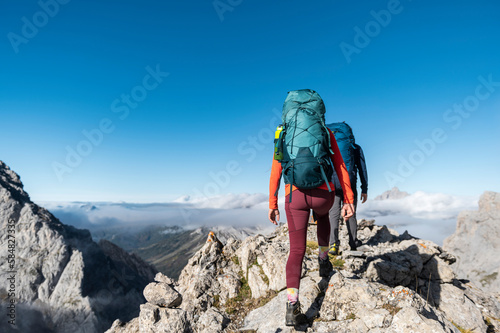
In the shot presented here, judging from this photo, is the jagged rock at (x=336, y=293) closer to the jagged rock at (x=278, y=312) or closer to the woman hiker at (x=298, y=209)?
the jagged rock at (x=278, y=312)

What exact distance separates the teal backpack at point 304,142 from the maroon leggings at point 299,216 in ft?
0.95

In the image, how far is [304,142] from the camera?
5949 mm

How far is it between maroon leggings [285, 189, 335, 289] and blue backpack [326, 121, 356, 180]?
4.91 meters

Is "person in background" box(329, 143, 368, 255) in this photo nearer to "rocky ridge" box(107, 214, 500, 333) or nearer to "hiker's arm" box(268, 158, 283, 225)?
"rocky ridge" box(107, 214, 500, 333)

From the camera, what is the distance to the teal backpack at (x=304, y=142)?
5.77m

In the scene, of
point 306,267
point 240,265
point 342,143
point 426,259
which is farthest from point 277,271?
point 426,259

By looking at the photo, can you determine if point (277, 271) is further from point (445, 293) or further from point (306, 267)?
point (445, 293)

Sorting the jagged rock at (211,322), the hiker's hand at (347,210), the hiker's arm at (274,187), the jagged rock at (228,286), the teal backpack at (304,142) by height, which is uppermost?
the teal backpack at (304,142)

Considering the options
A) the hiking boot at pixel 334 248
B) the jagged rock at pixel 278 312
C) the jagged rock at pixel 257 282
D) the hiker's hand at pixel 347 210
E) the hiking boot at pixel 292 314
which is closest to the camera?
the hiking boot at pixel 292 314

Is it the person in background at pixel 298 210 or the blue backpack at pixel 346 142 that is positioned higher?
the blue backpack at pixel 346 142

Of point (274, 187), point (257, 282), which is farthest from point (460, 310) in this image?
point (274, 187)

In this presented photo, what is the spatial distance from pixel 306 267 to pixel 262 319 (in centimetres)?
280

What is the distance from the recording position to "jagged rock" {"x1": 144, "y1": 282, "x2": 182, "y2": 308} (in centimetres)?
889

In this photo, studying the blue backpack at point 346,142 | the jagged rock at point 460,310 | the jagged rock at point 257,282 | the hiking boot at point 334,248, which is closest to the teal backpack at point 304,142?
the blue backpack at point 346,142
